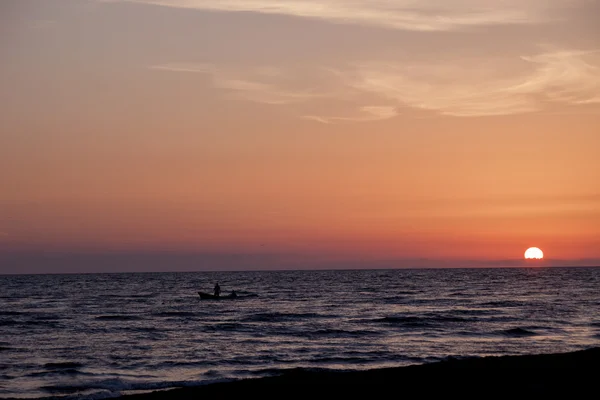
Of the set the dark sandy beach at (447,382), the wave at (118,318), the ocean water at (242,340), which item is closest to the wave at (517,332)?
the ocean water at (242,340)

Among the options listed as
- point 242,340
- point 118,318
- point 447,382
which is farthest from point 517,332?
point 118,318

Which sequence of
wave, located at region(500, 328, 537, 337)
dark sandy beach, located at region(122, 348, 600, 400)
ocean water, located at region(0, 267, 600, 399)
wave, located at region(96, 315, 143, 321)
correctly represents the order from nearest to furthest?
dark sandy beach, located at region(122, 348, 600, 400), ocean water, located at region(0, 267, 600, 399), wave, located at region(500, 328, 537, 337), wave, located at region(96, 315, 143, 321)

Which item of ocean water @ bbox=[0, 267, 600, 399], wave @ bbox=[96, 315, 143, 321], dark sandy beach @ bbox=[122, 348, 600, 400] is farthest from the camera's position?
wave @ bbox=[96, 315, 143, 321]

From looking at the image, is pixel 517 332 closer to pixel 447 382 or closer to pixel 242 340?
pixel 242 340

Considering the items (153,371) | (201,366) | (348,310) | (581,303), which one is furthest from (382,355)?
(581,303)

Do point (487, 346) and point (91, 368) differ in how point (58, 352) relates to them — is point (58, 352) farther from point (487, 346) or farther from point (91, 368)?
point (487, 346)

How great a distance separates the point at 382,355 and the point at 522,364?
10.8 meters

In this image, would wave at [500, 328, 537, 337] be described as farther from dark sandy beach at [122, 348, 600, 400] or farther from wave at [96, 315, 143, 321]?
wave at [96, 315, 143, 321]

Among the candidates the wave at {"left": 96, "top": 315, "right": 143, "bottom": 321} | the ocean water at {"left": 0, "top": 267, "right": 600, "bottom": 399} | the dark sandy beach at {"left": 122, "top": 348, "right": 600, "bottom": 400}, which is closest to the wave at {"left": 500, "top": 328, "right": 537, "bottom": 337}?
the ocean water at {"left": 0, "top": 267, "right": 600, "bottom": 399}

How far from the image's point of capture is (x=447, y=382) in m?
17.5

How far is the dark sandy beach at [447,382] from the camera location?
53.8ft

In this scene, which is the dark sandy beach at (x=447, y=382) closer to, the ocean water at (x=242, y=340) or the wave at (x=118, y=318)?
the ocean water at (x=242, y=340)

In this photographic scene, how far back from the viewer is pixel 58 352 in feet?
103

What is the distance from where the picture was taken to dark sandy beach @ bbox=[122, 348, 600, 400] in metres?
16.4
